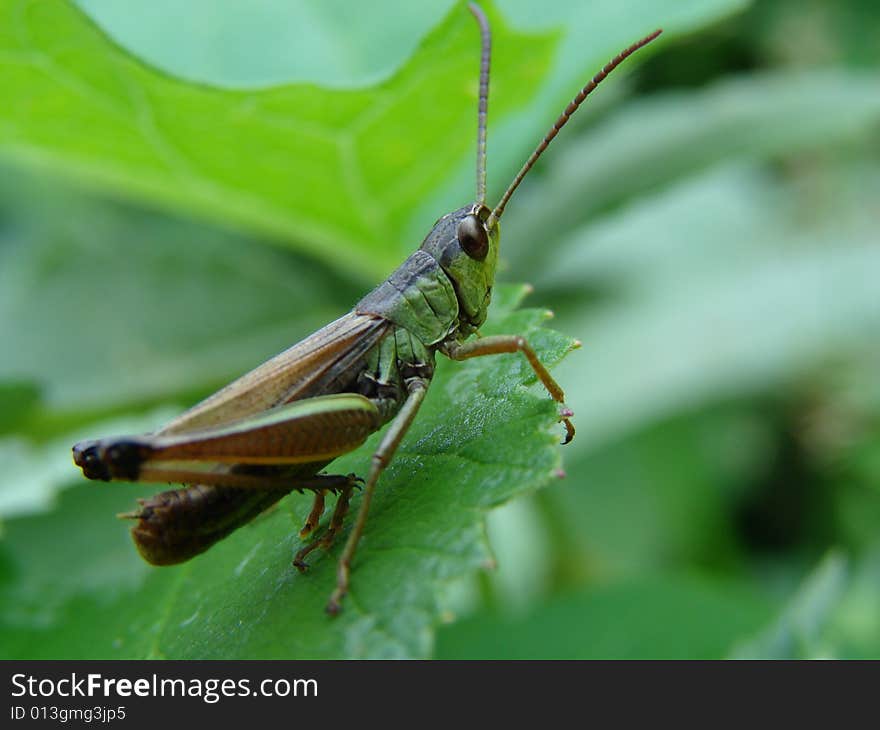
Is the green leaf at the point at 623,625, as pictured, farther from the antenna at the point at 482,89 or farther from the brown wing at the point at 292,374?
the antenna at the point at 482,89

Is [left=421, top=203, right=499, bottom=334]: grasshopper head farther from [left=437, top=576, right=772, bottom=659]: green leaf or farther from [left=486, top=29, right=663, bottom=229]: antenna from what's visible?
[left=437, top=576, right=772, bottom=659]: green leaf

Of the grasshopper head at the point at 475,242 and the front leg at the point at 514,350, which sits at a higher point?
the grasshopper head at the point at 475,242

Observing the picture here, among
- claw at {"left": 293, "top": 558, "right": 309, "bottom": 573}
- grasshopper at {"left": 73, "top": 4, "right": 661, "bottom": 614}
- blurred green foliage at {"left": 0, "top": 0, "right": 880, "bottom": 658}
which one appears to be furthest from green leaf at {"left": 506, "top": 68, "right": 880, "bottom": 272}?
claw at {"left": 293, "top": 558, "right": 309, "bottom": 573}

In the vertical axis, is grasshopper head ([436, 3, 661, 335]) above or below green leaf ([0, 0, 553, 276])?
below

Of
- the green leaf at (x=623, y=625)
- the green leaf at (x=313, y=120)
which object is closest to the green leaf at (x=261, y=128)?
the green leaf at (x=313, y=120)

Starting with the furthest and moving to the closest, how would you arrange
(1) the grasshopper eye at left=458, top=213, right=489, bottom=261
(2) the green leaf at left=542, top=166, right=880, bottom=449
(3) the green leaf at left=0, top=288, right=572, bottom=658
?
(2) the green leaf at left=542, top=166, right=880, bottom=449 → (1) the grasshopper eye at left=458, top=213, right=489, bottom=261 → (3) the green leaf at left=0, top=288, right=572, bottom=658

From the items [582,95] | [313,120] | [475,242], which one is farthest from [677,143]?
[313,120]

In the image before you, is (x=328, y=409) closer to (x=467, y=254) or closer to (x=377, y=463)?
(x=377, y=463)

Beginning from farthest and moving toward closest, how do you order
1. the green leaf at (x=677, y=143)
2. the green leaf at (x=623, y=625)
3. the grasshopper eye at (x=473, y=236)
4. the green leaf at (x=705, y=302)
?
1. the green leaf at (x=705, y=302)
2. the green leaf at (x=677, y=143)
3. the green leaf at (x=623, y=625)
4. the grasshopper eye at (x=473, y=236)
